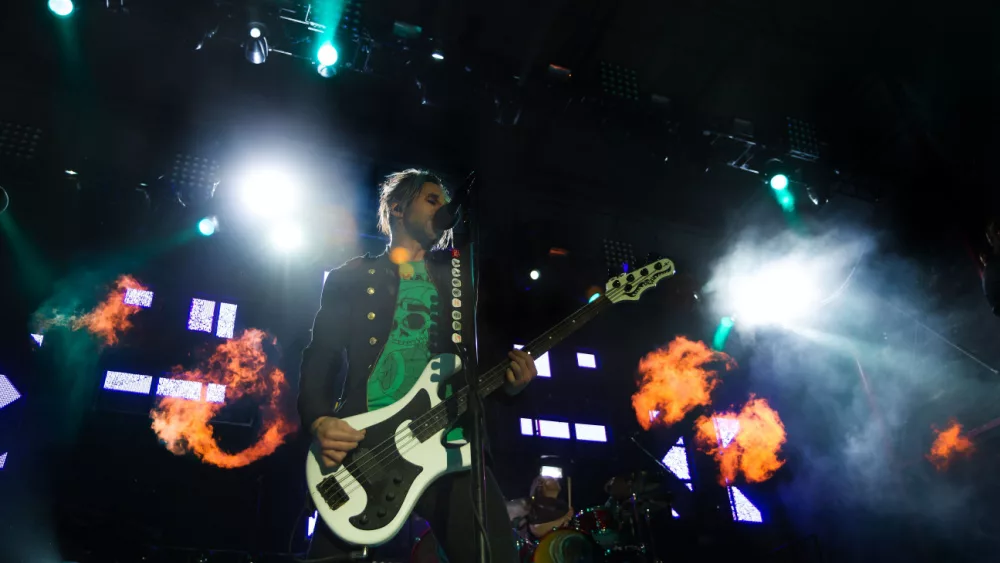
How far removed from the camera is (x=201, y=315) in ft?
30.2

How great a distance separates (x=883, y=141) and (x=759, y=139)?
7.52ft

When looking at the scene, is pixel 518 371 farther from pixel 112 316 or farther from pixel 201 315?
pixel 112 316

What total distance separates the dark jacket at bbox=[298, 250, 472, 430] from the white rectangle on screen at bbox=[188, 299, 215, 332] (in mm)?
7037

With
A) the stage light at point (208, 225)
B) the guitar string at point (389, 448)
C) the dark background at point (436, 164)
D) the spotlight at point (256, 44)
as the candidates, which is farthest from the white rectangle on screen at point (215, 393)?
the guitar string at point (389, 448)

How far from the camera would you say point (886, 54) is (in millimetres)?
8516

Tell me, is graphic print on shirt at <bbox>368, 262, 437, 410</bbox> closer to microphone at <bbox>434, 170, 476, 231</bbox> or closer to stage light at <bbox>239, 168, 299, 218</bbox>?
microphone at <bbox>434, 170, 476, 231</bbox>

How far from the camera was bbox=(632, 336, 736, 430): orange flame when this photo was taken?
468 inches

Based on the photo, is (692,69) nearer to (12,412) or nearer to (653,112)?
(653,112)

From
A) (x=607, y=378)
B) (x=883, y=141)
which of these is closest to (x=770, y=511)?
(x=607, y=378)

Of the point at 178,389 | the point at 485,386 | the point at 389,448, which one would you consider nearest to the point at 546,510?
the point at 485,386

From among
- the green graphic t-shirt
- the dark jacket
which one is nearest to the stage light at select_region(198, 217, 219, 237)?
the dark jacket

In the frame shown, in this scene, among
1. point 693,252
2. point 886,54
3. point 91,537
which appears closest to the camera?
point 91,537

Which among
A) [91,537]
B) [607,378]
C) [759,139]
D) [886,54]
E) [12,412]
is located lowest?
[91,537]

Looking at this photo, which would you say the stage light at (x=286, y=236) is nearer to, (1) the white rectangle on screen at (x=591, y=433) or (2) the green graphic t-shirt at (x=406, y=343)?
(1) the white rectangle on screen at (x=591, y=433)
